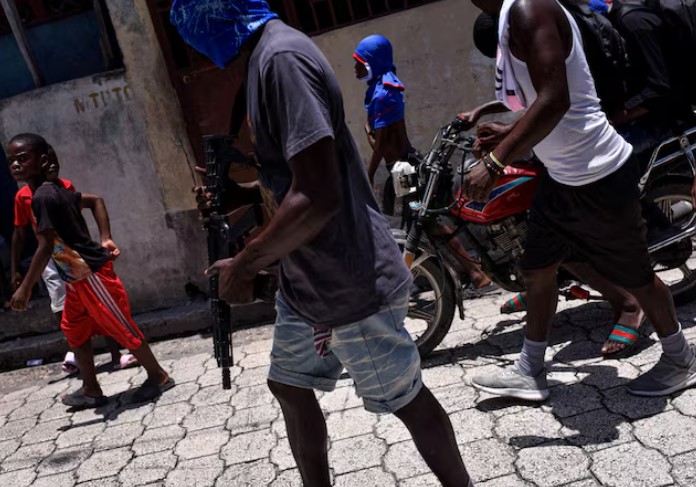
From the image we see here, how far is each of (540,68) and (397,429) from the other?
1.75m

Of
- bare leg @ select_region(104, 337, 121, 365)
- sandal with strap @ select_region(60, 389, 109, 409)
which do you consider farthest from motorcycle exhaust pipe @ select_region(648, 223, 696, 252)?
bare leg @ select_region(104, 337, 121, 365)

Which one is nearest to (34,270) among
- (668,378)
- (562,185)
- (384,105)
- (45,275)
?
(45,275)

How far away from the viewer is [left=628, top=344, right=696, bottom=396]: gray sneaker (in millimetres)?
3072

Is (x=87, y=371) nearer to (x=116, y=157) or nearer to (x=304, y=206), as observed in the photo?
(x=116, y=157)

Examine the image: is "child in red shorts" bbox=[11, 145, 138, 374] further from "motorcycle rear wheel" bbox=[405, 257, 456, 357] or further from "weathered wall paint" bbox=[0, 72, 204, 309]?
"motorcycle rear wheel" bbox=[405, 257, 456, 357]

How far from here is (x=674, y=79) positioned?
3.84 metres

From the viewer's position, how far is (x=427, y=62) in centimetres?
562

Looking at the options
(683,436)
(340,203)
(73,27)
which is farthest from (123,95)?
(683,436)

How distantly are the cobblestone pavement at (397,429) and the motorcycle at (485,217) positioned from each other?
338 mm

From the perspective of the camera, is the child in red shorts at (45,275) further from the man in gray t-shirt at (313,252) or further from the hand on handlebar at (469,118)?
the man in gray t-shirt at (313,252)

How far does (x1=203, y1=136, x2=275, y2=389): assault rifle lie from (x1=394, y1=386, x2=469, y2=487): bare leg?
59 centimetres

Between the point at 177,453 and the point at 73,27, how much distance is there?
4.52m

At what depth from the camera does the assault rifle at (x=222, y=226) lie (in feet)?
7.39

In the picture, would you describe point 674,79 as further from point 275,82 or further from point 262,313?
point 262,313
